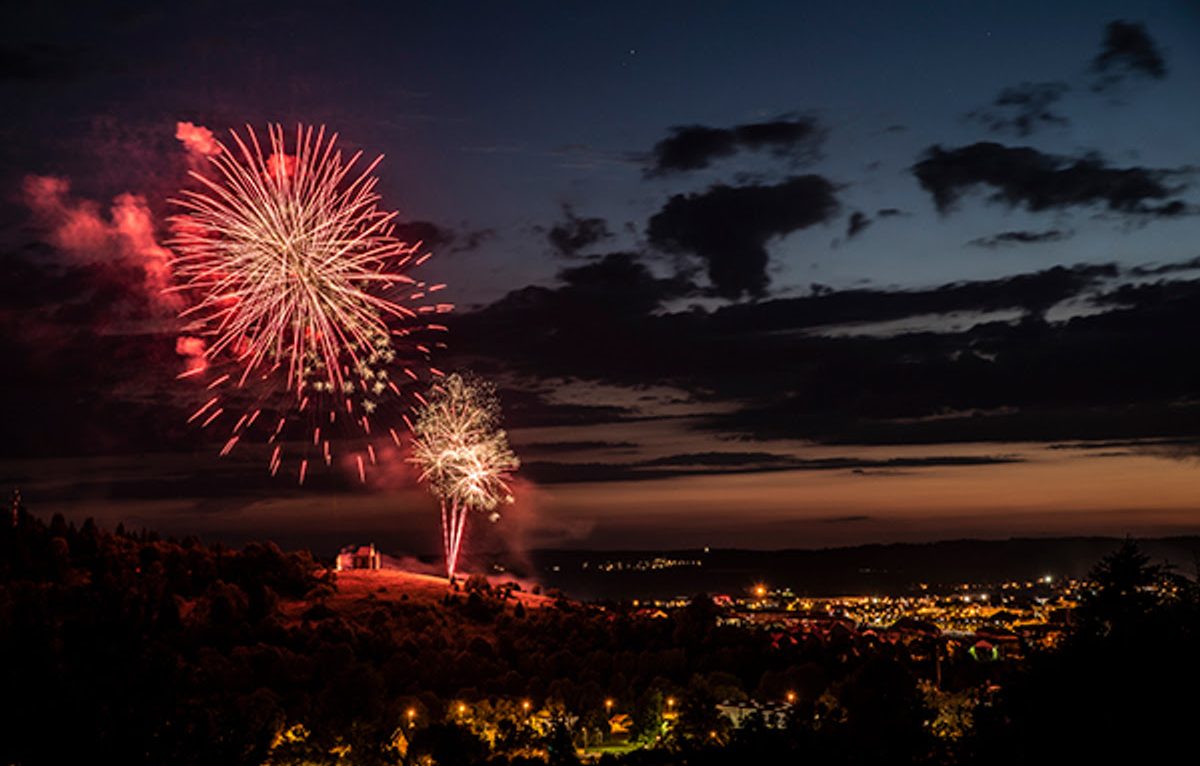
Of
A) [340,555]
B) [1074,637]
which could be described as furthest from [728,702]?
[340,555]

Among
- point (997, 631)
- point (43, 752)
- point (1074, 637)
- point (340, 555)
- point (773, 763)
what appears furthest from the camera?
point (340, 555)

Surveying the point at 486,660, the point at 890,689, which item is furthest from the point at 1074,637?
the point at 486,660

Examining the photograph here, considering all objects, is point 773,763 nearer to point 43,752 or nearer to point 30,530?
point 43,752

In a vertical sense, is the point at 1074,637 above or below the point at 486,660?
above

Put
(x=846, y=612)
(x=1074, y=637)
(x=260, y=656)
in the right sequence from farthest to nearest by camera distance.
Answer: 1. (x=846, y=612)
2. (x=260, y=656)
3. (x=1074, y=637)

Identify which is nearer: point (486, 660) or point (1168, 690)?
point (1168, 690)

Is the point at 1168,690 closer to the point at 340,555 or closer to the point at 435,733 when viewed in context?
the point at 435,733
